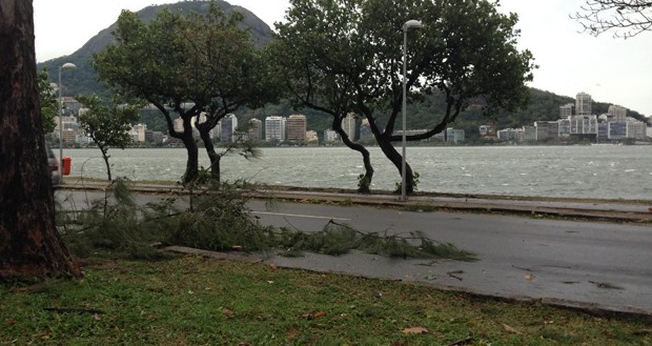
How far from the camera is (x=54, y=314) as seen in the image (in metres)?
4.89

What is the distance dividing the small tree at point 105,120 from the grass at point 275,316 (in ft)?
97.7

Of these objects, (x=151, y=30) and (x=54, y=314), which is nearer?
(x=54, y=314)

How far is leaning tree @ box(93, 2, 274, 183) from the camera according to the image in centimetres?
2412

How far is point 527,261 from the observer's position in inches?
340

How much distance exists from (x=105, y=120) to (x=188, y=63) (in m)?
12.4

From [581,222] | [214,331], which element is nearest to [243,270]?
[214,331]

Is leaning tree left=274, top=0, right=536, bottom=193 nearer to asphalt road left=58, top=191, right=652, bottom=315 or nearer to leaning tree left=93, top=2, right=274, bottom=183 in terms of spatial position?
leaning tree left=93, top=2, right=274, bottom=183

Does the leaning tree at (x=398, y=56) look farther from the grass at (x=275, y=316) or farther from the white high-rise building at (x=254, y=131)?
the grass at (x=275, y=316)

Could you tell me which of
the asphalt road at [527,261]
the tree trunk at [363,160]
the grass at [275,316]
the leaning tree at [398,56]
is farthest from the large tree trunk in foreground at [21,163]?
the tree trunk at [363,160]

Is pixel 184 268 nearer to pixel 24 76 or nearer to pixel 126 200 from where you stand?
pixel 126 200

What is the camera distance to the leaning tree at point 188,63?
24125 millimetres

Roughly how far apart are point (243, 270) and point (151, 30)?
825 inches

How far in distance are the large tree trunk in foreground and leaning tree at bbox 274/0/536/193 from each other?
592 inches

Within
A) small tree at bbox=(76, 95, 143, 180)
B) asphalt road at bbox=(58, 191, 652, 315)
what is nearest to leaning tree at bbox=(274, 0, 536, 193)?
asphalt road at bbox=(58, 191, 652, 315)
